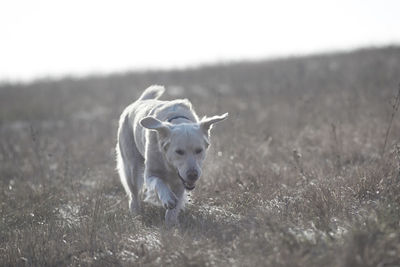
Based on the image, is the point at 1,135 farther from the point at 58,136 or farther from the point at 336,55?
the point at 336,55

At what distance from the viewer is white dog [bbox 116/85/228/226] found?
4867 millimetres

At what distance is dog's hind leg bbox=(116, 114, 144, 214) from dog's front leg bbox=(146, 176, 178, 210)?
0.72 meters

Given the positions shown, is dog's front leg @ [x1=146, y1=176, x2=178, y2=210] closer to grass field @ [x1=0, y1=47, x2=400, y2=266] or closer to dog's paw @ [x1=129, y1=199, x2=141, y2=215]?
grass field @ [x1=0, y1=47, x2=400, y2=266]

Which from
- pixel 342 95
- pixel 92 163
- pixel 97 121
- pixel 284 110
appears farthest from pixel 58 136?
pixel 342 95

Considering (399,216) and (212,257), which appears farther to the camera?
(399,216)

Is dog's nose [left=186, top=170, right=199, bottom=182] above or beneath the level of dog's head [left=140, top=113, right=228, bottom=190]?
beneath

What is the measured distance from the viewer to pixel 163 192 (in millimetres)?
4895

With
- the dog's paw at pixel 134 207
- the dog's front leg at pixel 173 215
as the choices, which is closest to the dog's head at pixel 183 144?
the dog's front leg at pixel 173 215

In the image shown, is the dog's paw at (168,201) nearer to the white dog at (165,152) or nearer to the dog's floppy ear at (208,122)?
the white dog at (165,152)

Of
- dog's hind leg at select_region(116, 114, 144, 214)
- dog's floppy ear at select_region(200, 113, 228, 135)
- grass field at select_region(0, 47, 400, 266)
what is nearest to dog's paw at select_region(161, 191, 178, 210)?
grass field at select_region(0, 47, 400, 266)

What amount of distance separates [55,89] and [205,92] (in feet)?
21.6

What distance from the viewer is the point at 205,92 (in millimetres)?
16312

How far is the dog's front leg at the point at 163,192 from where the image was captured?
15.6 feet

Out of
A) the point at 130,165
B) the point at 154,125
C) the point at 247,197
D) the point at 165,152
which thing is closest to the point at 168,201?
the point at 165,152
